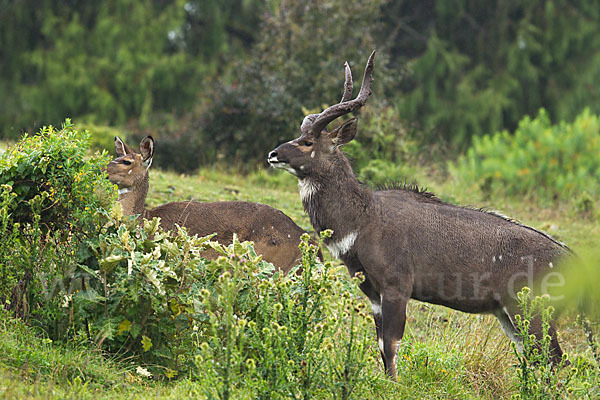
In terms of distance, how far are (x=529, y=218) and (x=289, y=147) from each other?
895 centimetres

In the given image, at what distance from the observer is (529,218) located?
14.5 meters

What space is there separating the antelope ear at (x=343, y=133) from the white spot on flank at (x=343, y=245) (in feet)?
3.02

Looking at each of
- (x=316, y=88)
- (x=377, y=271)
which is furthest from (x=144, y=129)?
(x=377, y=271)

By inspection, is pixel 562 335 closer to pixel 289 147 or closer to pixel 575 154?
pixel 289 147

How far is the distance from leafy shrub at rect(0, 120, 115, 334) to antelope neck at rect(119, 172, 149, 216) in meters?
2.57

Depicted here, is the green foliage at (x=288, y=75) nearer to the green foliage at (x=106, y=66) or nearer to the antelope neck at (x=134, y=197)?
the green foliage at (x=106, y=66)

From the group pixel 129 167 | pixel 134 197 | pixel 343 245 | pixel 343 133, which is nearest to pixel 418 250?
pixel 343 245

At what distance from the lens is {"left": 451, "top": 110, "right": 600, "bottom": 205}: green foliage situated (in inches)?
677

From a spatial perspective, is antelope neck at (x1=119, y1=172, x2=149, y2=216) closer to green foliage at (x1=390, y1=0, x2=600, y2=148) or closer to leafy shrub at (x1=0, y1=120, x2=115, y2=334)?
leafy shrub at (x1=0, y1=120, x2=115, y2=334)

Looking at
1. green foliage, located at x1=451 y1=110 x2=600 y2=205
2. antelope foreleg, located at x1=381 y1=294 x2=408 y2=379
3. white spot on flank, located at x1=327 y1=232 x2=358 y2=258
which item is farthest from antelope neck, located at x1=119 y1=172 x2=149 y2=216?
green foliage, located at x1=451 y1=110 x2=600 y2=205

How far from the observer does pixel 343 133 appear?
693 centimetres

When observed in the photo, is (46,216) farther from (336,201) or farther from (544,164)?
(544,164)

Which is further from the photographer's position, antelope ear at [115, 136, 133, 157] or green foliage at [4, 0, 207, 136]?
green foliage at [4, 0, 207, 136]

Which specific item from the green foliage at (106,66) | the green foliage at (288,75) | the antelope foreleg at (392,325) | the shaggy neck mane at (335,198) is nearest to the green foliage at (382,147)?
the green foliage at (288,75)
